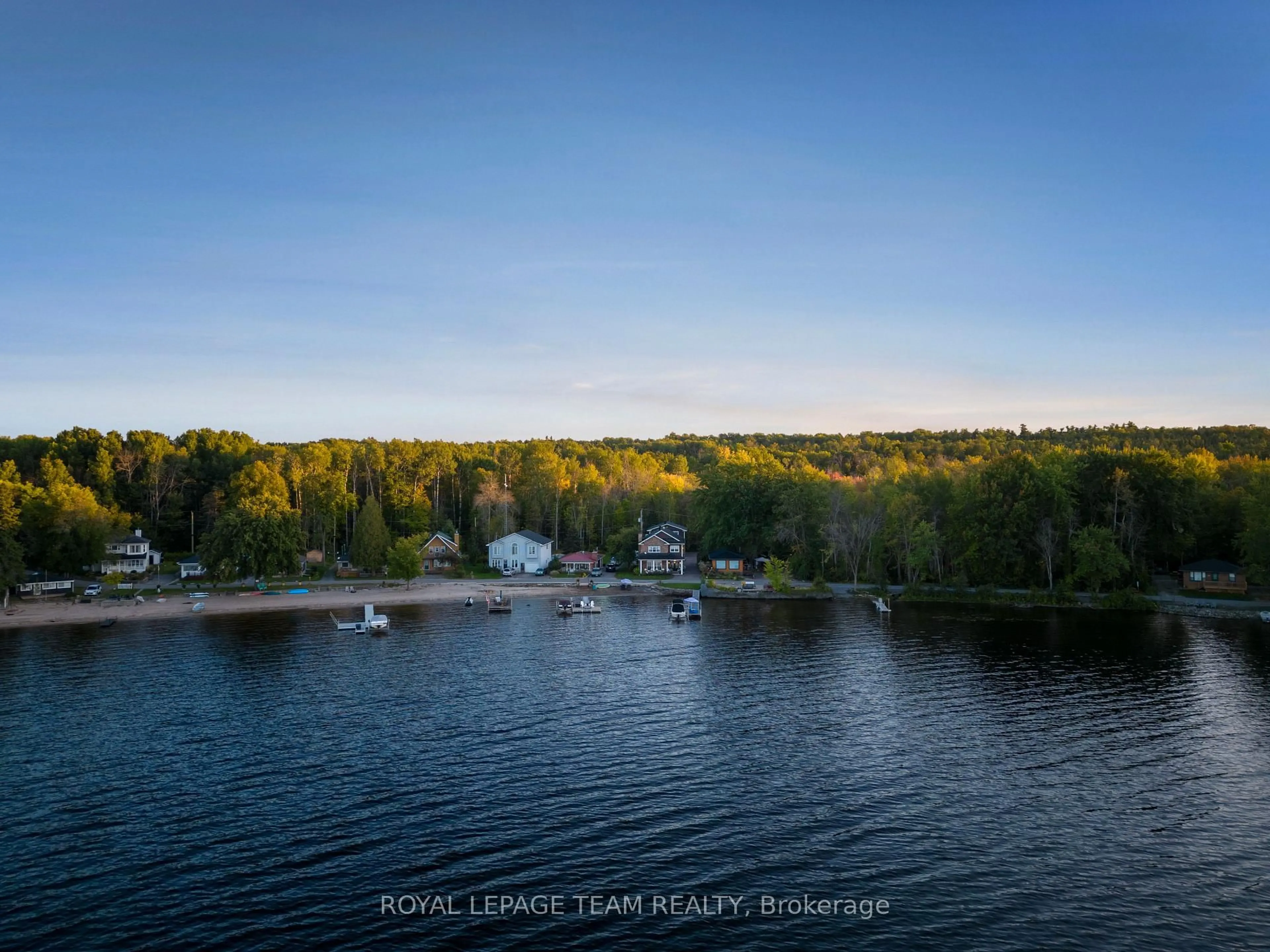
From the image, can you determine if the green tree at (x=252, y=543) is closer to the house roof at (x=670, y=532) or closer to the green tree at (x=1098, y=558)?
the house roof at (x=670, y=532)

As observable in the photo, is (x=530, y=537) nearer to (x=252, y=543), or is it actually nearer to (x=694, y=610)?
(x=252, y=543)

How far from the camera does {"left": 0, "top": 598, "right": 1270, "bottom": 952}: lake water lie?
21.4 metres

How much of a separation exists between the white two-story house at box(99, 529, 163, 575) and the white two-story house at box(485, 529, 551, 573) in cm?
4425

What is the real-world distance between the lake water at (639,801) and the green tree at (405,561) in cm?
3764

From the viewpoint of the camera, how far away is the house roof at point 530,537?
107875 millimetres

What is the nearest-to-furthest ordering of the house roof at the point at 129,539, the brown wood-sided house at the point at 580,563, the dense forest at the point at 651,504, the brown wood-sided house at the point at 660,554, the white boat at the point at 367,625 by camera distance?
1. the white boat at the point at 367,625
2. the dense forest at the point at 651,504
3. the house roof at the point at 129,539
4. the brown wood-sided house at the point at 660,554
5. the brown wood-sided house at the point at 580,563

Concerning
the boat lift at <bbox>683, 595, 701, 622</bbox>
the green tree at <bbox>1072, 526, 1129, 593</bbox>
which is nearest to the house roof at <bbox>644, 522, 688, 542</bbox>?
the boat lift at <bbox>683, 595, 701, 622</bbox>

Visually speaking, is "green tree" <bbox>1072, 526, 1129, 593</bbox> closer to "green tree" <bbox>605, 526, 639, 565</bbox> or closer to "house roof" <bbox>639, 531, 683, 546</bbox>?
"house roof" <bbox>639, 531, 683, 546</bbox>

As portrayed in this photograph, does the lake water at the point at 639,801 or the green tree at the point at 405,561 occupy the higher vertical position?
the green tree at the point at 405,561

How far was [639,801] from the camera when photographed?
1147 inches

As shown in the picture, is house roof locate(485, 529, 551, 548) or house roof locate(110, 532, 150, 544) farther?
house roof locate(485, 529, 551, 548)

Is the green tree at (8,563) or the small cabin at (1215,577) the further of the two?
the small cabin at (1215,577)

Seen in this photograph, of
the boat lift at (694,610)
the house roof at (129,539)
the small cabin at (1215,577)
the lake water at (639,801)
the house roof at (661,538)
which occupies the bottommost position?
the lake water at (639,801)

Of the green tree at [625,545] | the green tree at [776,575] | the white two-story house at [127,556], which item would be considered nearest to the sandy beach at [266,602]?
the green tree at [776,575]
